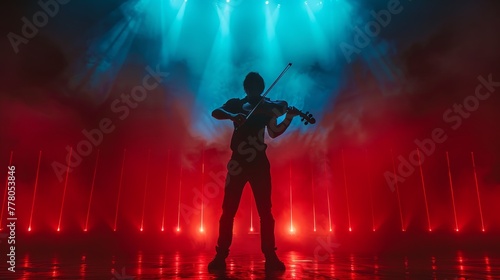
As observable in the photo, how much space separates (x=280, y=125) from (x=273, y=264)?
2039 mm

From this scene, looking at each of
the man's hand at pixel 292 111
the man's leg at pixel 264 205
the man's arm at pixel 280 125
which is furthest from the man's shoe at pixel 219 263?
the man's hand at pixel 292 111

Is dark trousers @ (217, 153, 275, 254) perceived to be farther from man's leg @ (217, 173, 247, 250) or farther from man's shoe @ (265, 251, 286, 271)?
man's shoe @ (265, 251, 286, 271)

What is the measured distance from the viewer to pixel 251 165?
4332 mm

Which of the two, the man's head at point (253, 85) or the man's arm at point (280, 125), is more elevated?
the man's head at point (253, 85)

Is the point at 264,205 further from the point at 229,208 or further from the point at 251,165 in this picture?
the point at 251,165

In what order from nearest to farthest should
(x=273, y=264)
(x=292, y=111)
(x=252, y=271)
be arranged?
1. (x=252, y=271)
2. (x=273, y=264)
3. (x=292, y=111)

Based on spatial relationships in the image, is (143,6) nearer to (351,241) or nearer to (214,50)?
(214,50)

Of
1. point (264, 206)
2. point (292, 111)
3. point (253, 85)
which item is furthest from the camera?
point (253, 85)

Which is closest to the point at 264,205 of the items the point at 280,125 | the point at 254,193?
the point at 254,193

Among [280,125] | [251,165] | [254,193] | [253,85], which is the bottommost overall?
[254,193]

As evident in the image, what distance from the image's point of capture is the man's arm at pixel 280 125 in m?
4.45

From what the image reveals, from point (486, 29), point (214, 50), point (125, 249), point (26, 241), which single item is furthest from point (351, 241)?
point (26, 241)

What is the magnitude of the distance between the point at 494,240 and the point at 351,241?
216 inches

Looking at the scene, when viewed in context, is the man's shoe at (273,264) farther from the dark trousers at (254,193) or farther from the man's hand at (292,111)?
the man's hand at (292,111)
